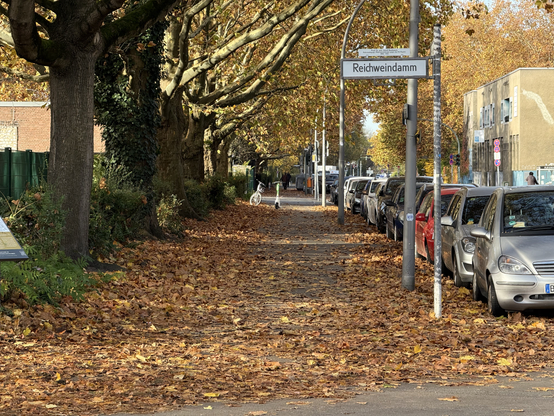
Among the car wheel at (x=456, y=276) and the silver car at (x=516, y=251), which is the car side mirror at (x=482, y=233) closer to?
the silver car at (x=516, y=251)

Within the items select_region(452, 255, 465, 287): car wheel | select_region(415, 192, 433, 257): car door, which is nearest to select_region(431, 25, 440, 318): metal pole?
select_region(452, 255, 465, 287): car wheel

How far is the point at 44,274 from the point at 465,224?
273 inches

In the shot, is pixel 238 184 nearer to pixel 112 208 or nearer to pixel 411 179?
pixel 112 208

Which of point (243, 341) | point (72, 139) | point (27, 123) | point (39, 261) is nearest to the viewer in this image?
point (243, 341)

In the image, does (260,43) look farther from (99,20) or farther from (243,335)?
(243,335)

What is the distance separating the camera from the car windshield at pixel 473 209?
14.7 m

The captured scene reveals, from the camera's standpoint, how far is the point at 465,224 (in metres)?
14.6

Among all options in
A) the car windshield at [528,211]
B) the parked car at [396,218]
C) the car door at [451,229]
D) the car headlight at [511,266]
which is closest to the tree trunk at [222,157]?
the parked car at [396,218]

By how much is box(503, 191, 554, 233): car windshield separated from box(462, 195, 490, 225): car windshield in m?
2.35

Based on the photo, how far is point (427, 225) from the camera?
17.7m

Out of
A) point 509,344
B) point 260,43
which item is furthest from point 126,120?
point 260,43

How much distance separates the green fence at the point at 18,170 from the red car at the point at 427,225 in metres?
7.85

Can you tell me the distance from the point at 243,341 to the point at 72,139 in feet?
19.5

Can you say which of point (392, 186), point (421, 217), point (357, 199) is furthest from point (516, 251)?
point (357, 199)
